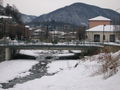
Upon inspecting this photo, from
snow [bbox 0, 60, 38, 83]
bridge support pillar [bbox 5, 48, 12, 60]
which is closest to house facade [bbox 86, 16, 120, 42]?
bridge support pillar [bbox 5, 48, 12, 60]

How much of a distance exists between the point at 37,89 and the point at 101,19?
2863 inches

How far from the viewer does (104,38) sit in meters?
62.8

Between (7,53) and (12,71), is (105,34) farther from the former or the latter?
(12,71)

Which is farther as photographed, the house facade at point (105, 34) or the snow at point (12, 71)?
the house facade at point (105, 34)

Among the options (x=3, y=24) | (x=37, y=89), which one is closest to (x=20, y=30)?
(x=3, y=24)

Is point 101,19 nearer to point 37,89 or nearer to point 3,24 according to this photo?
point 3,24

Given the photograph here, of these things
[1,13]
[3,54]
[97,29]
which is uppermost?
[1,13]

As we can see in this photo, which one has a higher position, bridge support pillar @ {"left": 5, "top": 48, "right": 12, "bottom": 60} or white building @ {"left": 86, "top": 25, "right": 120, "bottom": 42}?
white building @ {"left": 86, "top": 25, "right": 120, "bottom": 42}

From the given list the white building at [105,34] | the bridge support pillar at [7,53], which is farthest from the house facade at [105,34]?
the bridge support pillar at [7,53]

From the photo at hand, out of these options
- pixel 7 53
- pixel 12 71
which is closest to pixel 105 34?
pixel 7 53

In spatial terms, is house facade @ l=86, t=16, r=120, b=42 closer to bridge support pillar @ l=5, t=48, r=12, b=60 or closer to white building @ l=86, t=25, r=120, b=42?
white building @ l=86, t=25, r=120, b=42

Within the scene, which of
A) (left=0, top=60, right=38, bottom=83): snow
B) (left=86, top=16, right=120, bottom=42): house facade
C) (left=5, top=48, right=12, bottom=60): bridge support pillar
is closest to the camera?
(left=0, top=60, right=38, bottom=83): snow

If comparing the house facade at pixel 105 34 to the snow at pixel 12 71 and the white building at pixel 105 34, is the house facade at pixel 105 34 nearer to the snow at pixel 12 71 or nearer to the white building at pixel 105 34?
the white building at pixel 105 34

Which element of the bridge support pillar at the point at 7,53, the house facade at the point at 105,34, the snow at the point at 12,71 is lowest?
the snow at the point at 12,71
